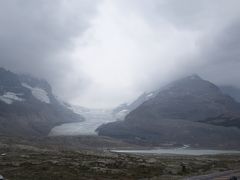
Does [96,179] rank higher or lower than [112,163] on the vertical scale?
lower

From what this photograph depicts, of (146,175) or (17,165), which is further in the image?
(17,165)

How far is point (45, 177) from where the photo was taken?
87250 mm

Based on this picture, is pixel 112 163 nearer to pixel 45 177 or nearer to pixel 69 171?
pixel 69 171

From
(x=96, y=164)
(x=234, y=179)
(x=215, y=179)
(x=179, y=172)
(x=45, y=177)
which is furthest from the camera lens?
(x=96, y=164)

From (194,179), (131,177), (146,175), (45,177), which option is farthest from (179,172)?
(45,177)

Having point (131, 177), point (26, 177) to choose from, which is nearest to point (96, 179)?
point (131, 177)

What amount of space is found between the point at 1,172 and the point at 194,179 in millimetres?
43327

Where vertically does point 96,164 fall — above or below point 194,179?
above

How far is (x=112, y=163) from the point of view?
119 m

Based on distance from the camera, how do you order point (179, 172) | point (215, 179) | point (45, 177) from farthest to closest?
point (179, 172) → point (45, 177) → point (215, 179)

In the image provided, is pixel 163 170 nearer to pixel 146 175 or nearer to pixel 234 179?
pixel 146 175

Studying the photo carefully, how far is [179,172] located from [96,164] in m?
22.7

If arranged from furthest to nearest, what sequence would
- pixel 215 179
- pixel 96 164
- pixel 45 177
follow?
pixel 96 164
pixel 45 177
pixel 215 179

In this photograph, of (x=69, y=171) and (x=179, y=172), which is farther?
(x=179, y=172)
